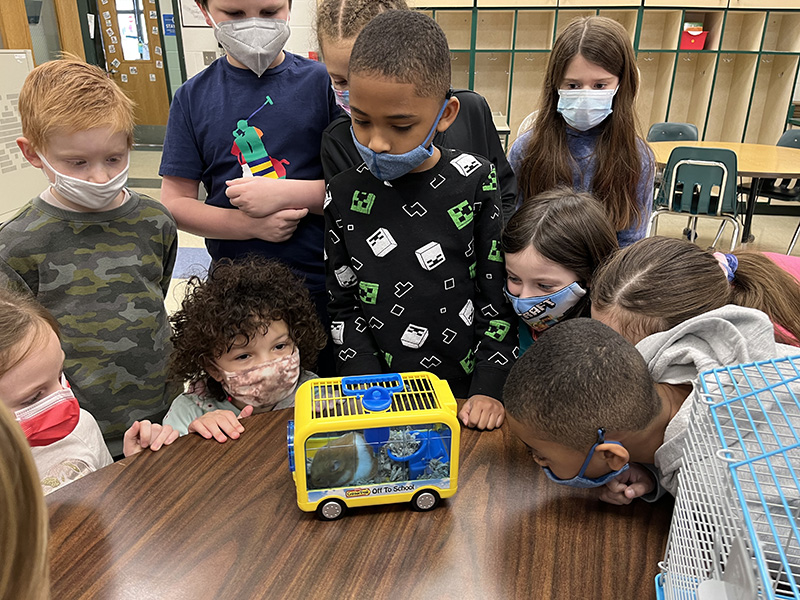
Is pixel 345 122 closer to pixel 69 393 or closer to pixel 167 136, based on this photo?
pixel 167 136

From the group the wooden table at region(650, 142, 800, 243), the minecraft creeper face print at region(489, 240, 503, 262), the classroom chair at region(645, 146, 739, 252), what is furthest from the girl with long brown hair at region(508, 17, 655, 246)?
the wooden table at region(650, 142, 800, 243)

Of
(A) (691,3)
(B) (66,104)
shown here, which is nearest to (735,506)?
(B) (66,104)

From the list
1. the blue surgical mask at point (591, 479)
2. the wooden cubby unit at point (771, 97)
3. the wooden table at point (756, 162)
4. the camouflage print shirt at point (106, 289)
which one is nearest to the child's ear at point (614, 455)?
the blue surgical mask at point (591, 479)

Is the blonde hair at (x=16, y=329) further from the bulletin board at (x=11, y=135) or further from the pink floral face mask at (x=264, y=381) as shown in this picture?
the bulletin board at (x=11, y=135)

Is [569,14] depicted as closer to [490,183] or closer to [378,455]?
[490,183]

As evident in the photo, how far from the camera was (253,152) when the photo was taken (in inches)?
59.1

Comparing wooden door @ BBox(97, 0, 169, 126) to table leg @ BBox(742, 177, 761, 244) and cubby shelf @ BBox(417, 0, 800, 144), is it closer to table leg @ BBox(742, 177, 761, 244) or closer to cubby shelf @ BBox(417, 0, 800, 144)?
cubby shelf @ BBox(417, 0, 800, 144)

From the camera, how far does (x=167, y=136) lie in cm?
152

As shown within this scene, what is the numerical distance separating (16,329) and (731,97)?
6835 mm

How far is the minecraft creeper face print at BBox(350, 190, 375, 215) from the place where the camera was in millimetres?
1303

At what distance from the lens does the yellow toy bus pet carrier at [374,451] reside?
85 cm

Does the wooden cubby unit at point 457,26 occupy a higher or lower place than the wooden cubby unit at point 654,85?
higher

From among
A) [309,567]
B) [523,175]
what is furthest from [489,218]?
[309,567]

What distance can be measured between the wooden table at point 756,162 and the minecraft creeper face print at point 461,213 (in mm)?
3098
